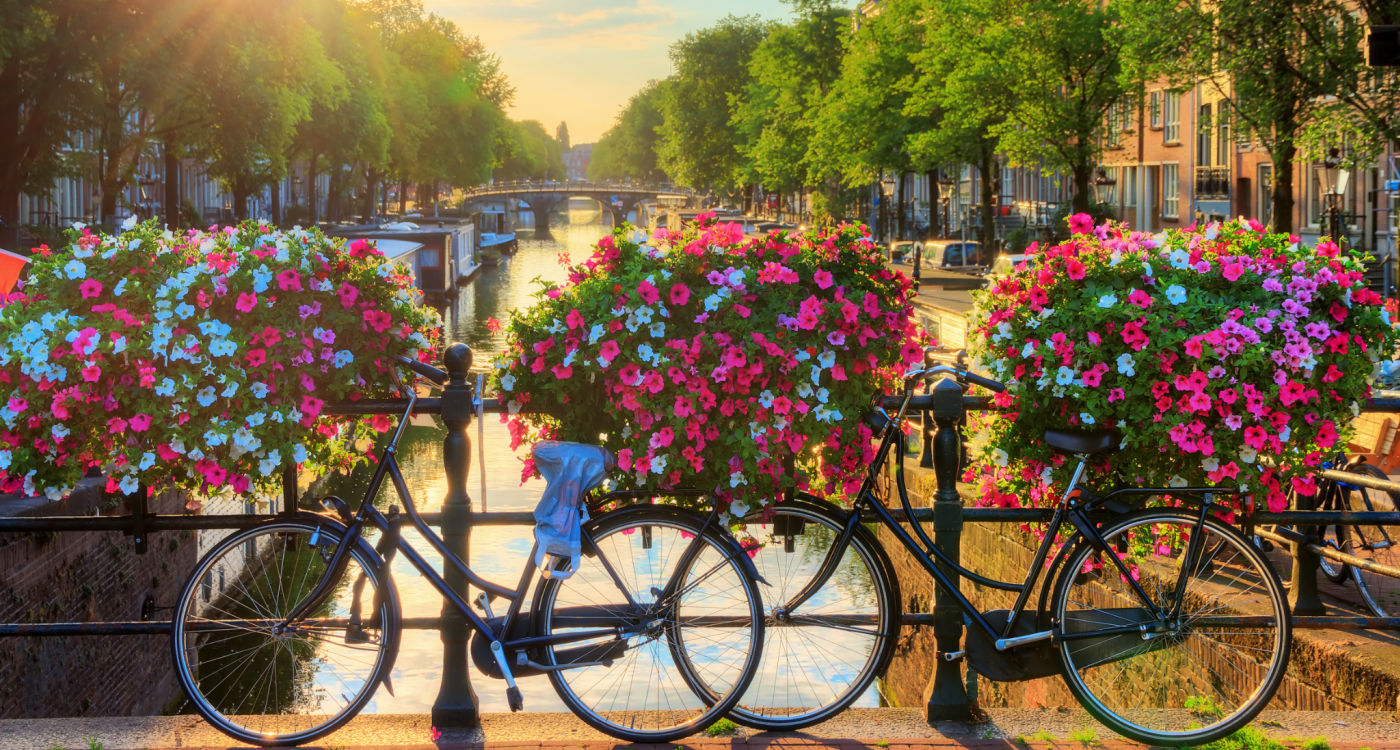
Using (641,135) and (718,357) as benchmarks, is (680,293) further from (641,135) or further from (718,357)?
(641,135)

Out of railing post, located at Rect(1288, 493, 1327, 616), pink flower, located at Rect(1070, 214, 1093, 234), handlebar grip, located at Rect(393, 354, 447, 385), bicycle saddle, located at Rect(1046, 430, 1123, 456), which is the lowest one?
railing post, located at Rect(1288, 493, 1327, 616)

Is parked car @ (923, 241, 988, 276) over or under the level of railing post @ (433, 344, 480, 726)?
over

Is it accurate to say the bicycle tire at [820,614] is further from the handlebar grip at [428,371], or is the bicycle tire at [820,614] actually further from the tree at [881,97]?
the tree at [881,97]

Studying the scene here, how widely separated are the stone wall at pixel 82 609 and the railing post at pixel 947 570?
555 centimetres

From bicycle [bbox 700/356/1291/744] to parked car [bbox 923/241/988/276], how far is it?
4713 cm

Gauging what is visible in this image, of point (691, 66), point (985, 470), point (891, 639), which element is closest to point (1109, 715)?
point (891, 639)

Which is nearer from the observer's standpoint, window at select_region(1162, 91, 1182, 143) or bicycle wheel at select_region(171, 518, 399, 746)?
bicycle wheel at select_region(171, 518, 399, 746)

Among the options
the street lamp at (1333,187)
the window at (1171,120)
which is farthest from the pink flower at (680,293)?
the window at (1171,120)

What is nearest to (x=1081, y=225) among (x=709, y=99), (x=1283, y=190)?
(x=1283, y=190)

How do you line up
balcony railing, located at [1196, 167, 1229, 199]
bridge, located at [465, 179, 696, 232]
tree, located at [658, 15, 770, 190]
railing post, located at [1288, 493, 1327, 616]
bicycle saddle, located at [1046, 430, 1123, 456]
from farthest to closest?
1. bridge, located at [465, 179, 696, 232]
2. tree, located at [658, 15, 770, 190]
3. balcony railing, located at [1196, 167, 1229, 199]
4. railing post, located at [1288, 493, 1327, 616]
5. bicycle saddle, located at [1046, 430, 1123, 456]

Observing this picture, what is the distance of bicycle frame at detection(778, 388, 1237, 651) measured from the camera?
172 inches

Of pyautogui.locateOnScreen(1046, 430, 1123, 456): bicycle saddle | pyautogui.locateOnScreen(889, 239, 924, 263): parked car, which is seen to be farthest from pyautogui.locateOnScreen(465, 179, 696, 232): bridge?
pyautogui.locateOnScreen(1046, 430, 1123, 456): bicycle saddle

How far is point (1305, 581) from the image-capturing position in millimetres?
5527

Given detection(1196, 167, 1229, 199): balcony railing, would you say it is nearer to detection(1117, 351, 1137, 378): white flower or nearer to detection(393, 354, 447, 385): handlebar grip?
detection(1117, 351, 1137, 378): white flower
